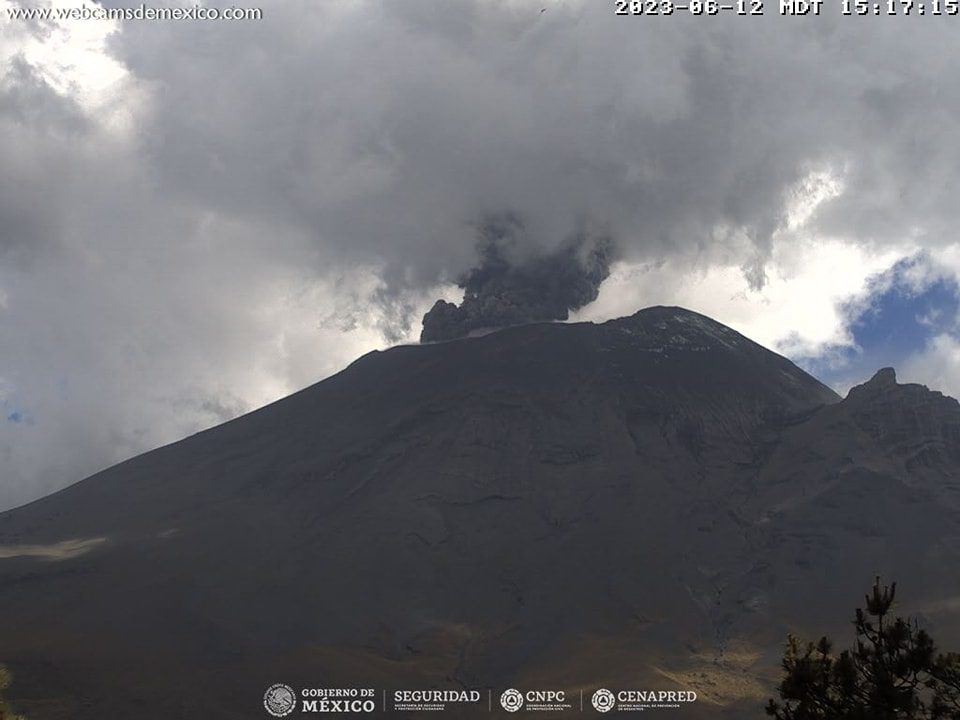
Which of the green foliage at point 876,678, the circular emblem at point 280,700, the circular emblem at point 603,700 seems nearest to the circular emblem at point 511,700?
the circular emblem at point 603,700

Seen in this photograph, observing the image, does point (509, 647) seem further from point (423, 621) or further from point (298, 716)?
point (298, 716)

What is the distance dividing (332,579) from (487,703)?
51.4 meters

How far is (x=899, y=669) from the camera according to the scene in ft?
80.3

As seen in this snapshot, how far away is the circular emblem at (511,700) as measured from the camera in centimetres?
14450

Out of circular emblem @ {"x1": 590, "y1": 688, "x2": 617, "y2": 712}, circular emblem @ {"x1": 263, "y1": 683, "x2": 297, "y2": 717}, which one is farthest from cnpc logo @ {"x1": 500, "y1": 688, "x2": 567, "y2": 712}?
circular emblem @ {"x1": 263, "y1": 683, "x2": 297, "y2": 717}

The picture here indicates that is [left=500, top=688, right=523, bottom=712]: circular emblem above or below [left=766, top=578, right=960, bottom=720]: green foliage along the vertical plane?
above

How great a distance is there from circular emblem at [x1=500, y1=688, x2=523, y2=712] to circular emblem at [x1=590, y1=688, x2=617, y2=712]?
1011 cm

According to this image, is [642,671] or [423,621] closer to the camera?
[642,671]

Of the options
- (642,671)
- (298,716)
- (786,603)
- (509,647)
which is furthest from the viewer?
(786,603)

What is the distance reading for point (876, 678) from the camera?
24188 mm

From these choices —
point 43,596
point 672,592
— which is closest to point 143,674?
point 43,596

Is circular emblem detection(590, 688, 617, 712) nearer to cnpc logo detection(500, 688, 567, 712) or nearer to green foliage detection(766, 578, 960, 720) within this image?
cnpc logo detection(500, 688, 567, 712)

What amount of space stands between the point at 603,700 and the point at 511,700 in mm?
12980

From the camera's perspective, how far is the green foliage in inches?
933
